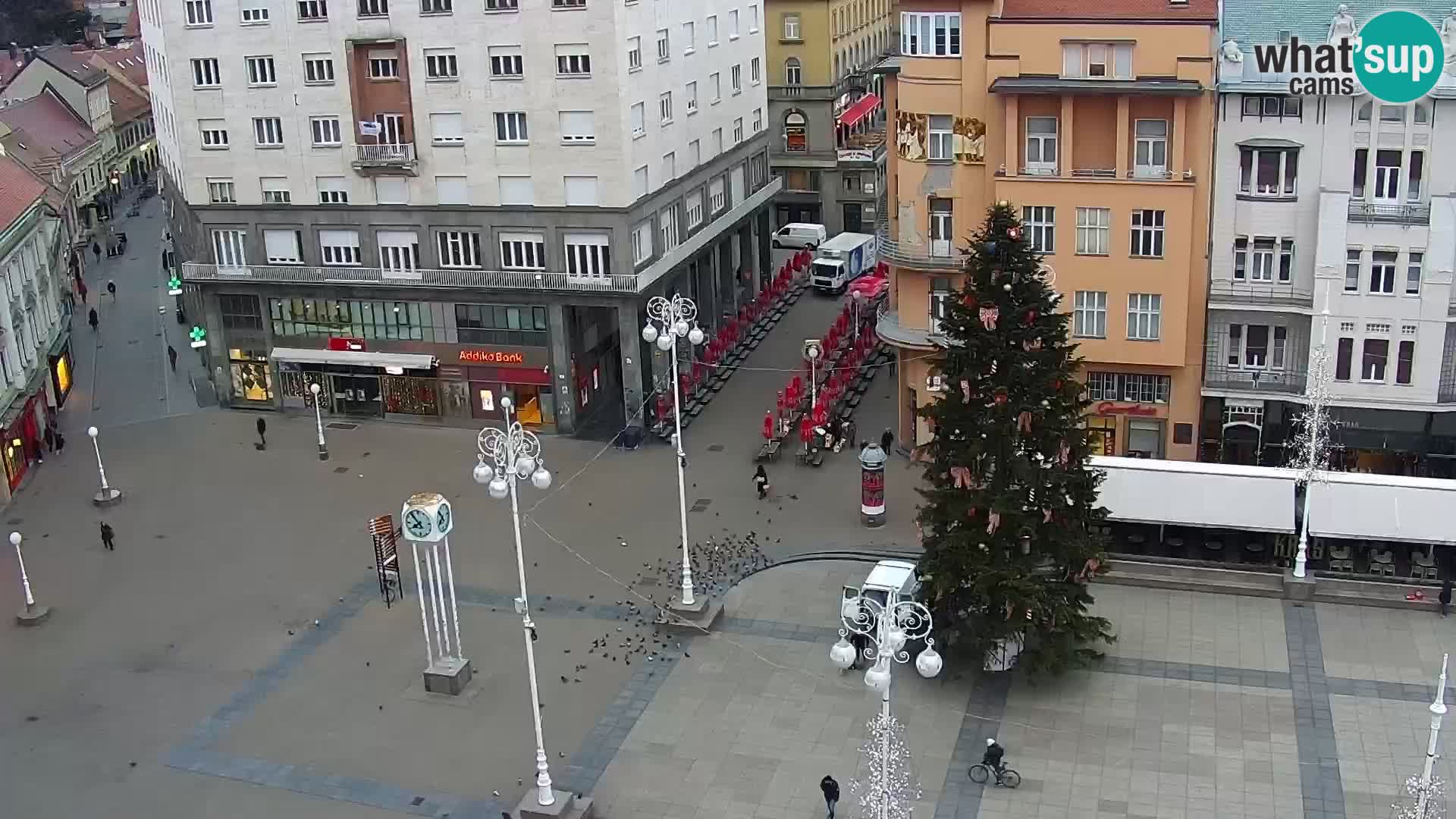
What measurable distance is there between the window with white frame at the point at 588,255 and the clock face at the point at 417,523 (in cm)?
2056

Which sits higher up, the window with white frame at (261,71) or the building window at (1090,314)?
the window with white frame at (261,71)

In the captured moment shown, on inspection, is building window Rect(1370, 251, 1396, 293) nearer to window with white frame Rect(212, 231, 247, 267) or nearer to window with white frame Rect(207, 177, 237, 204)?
window with white frame Rect(212, 231, 247, 267)

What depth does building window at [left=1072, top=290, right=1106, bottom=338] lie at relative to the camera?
4947 cm

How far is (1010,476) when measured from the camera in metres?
37.2

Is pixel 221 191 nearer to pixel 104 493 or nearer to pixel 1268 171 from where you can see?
pixel 104 493

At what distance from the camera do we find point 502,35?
55688 millimetres

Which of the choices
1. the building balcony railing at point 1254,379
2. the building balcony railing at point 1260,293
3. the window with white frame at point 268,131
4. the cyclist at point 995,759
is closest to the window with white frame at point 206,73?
the window with white frame at point 268,131

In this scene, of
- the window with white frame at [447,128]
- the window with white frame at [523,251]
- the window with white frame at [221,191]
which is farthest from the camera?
the window with white frame at [221,191]

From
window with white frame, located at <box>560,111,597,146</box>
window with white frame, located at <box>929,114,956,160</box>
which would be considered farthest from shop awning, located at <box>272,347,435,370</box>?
window with white frame, located at <box>929,114,956,160</box>

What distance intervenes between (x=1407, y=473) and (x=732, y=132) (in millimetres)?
33501

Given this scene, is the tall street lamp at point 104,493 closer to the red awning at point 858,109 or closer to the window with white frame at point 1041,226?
the window with white frame at point 1041,226

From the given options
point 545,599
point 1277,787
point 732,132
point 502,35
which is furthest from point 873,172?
point 1277,787

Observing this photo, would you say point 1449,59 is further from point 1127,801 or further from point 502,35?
point 502,35

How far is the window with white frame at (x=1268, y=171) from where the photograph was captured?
4684 centimetres
